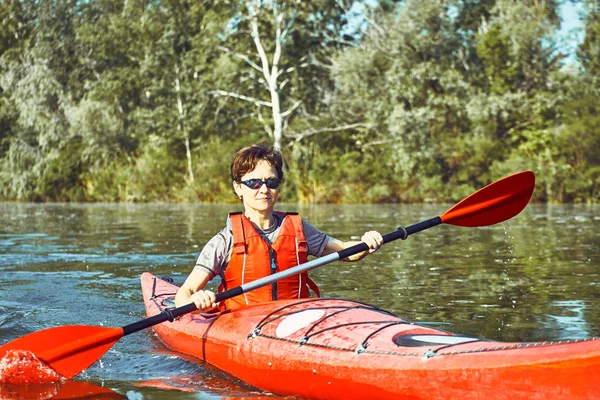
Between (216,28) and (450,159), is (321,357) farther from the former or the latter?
(216,28)

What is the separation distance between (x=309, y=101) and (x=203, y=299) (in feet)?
68.3

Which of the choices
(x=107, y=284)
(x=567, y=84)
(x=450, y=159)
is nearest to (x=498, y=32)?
(x=567, y=84)

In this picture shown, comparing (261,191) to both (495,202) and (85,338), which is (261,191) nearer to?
(85,338)

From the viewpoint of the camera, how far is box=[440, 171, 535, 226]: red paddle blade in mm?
4891

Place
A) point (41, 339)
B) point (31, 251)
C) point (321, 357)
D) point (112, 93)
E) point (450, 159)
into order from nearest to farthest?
point (321, 357), point (41, 339), point (31, 251), point (450, 159), point (112, 93)

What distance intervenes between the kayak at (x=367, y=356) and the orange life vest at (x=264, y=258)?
6.1 inches

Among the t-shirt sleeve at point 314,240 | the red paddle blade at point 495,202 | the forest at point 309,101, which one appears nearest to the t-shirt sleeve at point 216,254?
the t-shirt sleeve at point 314,240

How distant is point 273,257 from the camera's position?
4.24m

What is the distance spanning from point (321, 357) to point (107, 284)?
4.08 metres

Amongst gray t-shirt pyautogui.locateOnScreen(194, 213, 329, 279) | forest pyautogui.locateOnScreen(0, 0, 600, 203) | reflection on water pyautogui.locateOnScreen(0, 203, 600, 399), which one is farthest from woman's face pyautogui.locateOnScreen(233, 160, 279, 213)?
forest pyautogui.locateOnScreen(0, 0, 600, 203)

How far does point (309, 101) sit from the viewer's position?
963 inches

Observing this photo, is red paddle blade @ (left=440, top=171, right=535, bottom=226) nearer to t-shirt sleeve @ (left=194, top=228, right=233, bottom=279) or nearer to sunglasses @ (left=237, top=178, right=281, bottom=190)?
sunglasses @ (left=237, top=178, right=281, bottom=190)

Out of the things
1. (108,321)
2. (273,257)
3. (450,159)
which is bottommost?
(108,321)

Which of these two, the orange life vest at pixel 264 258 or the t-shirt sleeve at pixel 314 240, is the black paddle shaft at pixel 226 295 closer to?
the orange life vest at pixel 264 258
